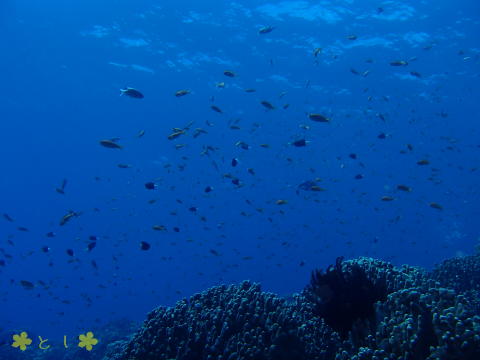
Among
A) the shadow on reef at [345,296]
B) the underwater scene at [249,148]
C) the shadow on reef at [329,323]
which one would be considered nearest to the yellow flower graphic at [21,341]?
the underwater scene at [249,148]

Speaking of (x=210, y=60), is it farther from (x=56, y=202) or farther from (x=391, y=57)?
(x=56, y=202)

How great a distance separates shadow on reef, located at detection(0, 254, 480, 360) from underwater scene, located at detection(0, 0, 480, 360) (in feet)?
0.08

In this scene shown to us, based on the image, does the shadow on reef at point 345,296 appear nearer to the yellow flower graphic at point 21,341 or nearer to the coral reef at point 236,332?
the coral reef at point 236,332

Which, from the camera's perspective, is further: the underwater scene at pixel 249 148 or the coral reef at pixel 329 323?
the underwater scene at pixel 249 148

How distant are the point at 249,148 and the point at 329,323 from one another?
124 feet

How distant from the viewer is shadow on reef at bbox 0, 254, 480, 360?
415 cm

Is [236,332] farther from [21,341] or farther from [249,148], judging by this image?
[249,148]

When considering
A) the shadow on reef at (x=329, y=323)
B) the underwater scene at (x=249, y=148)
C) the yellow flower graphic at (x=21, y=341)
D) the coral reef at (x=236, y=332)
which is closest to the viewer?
the shadow on reef at (x=329, y=323)

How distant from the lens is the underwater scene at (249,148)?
5562 millimetres

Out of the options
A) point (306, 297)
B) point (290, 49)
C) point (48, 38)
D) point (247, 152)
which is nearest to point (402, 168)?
point (247, 152)

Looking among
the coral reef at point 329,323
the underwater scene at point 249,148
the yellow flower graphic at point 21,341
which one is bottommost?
the coral reef at point 329,323

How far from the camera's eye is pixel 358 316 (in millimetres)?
5711

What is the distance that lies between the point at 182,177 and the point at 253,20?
27.8 meters

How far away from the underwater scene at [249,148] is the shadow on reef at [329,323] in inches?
1.0
